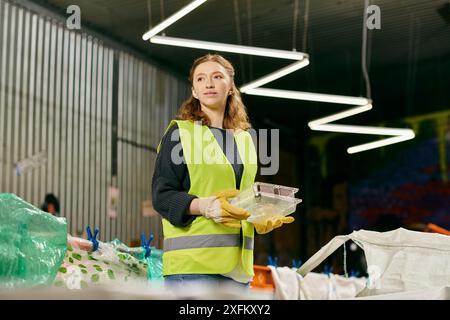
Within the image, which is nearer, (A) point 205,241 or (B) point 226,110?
(A) point 205,241

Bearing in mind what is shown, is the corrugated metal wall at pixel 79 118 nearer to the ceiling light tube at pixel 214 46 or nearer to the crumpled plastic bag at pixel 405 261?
the ceiling light tube at pixel 214 46

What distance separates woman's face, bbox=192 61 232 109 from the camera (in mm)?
1729

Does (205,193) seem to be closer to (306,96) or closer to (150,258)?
(150,258)

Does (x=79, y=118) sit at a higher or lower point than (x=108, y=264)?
higher

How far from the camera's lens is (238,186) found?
5.48 feet

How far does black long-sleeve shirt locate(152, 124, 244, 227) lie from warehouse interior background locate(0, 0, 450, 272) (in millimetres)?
4400

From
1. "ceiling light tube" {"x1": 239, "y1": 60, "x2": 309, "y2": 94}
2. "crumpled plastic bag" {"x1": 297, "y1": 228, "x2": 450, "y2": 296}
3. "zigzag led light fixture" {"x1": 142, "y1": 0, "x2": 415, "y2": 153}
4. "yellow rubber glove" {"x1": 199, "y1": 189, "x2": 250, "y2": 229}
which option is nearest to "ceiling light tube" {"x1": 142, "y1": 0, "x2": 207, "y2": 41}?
"zigzag led light fixture" {"x1": 142, "y1": 0, "x2": 415, "y2": 153}

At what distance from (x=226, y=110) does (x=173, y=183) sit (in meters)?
0.29

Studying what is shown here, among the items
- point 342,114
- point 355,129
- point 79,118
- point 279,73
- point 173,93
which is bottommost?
point 355,129

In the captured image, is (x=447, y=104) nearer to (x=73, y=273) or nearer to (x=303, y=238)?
(x=303, y=238)

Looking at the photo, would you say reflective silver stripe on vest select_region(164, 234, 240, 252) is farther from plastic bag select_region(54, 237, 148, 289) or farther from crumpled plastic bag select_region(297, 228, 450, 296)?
plastic bag select_region(54, 237, 148, 289)

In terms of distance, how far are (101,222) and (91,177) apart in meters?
0.48

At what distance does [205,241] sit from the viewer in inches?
62.9

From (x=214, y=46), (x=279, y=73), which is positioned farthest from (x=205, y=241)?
(x=279, y=73)
